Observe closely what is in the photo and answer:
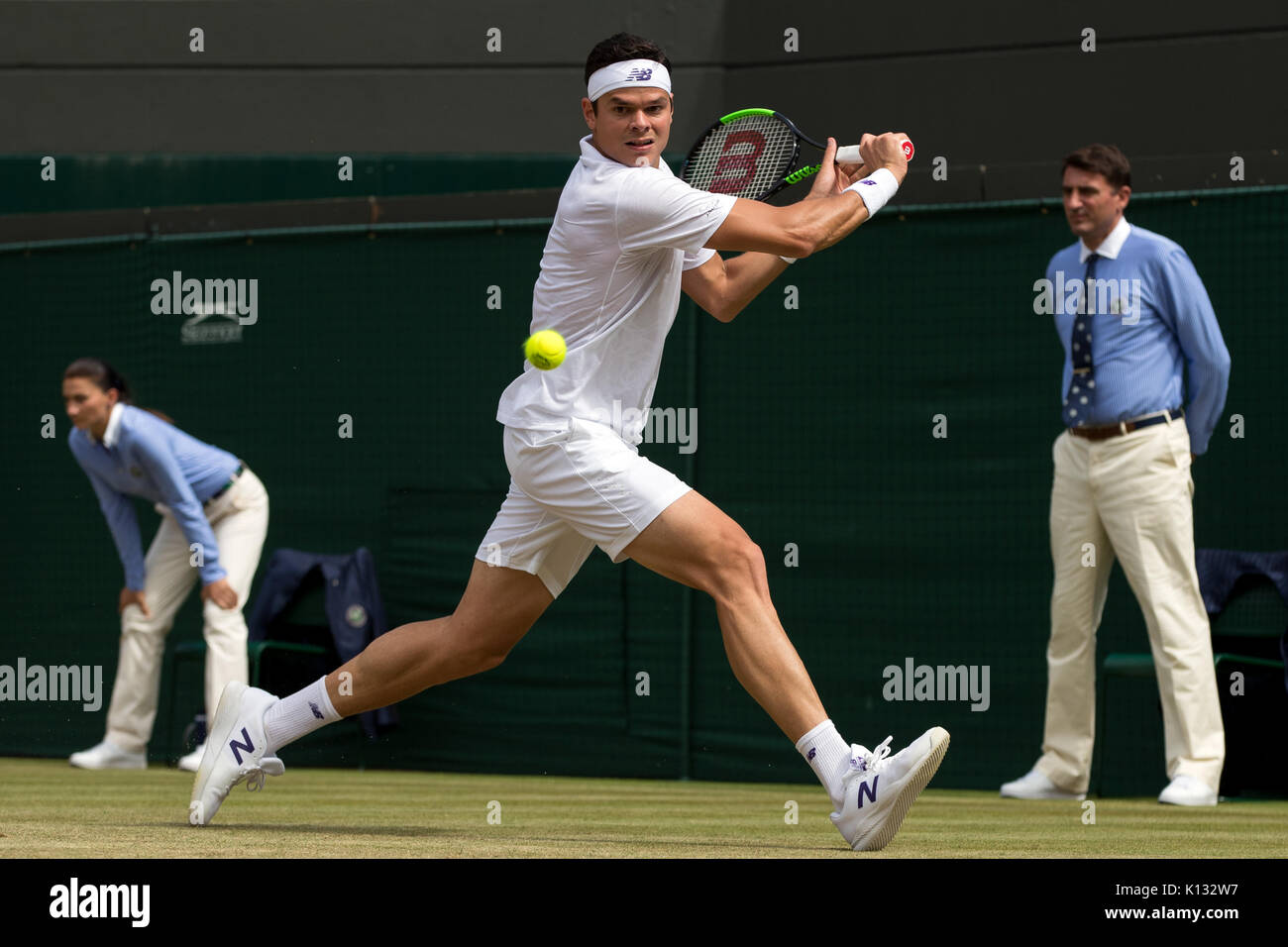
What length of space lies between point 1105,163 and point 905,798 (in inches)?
126

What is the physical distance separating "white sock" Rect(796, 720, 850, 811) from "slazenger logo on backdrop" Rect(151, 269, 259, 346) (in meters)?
5.46

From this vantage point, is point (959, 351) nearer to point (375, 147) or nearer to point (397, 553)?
point (397, 553)

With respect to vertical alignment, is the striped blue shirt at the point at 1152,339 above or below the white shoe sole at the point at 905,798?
above

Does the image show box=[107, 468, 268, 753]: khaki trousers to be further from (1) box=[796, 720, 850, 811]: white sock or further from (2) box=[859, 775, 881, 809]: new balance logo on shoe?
(2) box=[859, 775, 881, 809]: new balance logo on shoe

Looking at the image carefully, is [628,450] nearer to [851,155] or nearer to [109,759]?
[851,155]

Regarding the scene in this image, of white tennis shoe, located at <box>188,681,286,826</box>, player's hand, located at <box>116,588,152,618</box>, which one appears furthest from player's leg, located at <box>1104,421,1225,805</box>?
player's hand, located at <box>116,588,152,618</box>

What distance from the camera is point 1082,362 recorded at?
22.5 ft

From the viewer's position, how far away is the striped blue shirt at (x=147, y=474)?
8.31m

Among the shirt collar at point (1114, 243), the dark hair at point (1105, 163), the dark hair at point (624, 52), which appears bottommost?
the shirt collar at point (1114, 243)

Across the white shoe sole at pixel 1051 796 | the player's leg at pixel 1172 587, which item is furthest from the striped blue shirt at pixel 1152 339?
the white shoe sole at pixel 1051 796

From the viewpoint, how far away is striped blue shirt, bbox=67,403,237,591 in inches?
327

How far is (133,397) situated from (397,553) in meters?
1.61

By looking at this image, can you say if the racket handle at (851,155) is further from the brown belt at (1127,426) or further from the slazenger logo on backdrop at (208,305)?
the slazenger logo on backdrop at (208,305)

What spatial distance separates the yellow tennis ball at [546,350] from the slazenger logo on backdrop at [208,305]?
16.2 ft
